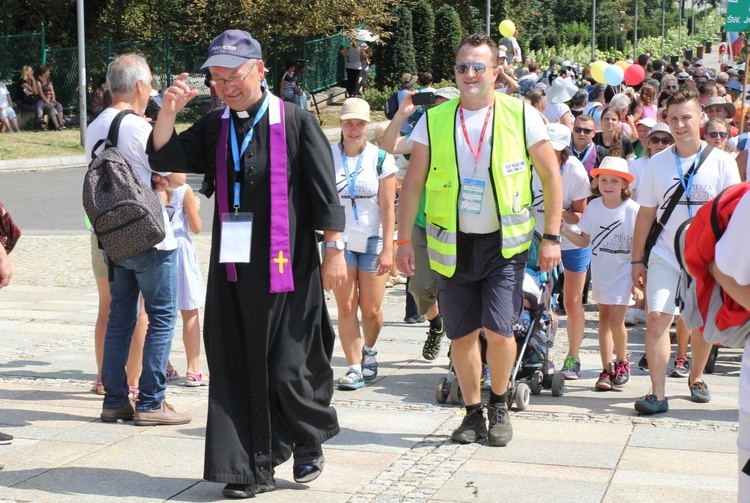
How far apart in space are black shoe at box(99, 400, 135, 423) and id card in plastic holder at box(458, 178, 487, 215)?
2.19 m

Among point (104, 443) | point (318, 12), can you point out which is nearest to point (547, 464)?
point (104, 443)

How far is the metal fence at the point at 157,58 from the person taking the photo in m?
30.3

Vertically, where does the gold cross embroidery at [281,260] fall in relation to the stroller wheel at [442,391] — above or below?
above

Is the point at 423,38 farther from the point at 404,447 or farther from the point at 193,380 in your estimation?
the point at 404,447

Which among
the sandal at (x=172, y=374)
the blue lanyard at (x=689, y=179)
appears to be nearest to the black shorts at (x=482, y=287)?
the blue lanyard at (x=689, y=179)

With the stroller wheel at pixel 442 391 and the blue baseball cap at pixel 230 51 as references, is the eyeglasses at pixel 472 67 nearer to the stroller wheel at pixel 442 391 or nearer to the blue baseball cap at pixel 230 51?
the blue baseball cap at pixel 230 51

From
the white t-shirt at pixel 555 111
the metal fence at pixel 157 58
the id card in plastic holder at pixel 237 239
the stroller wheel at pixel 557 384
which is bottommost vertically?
the stroller wheel at pixel 557 384

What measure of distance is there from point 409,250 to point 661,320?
1.68 m

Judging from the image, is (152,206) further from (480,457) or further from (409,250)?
(480,457)

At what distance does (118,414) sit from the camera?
6.71 meters

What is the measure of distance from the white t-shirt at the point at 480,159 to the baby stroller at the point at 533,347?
→ 1321mm

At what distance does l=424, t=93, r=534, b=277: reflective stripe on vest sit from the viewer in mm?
6125

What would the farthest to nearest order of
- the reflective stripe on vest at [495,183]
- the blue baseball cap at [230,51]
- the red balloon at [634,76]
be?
1. the red balloon at [634,76]
2. the reflective stripe on vest at [495,183]
3. the blue baseball cap at [230,51]

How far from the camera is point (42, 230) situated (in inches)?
619
